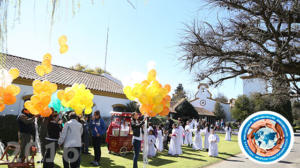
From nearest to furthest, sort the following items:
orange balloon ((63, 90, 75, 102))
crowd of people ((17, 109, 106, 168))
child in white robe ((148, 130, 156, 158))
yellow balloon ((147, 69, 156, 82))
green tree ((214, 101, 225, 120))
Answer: crowd of people ((17, 109, 106, 168)), yellow balloon ((147, 69, 156, 82)), orange balloon ((63, 90, 75, 102)), child in white robe ((148, 130, 156, 158)), green tree ((214, 101, 225, 120))

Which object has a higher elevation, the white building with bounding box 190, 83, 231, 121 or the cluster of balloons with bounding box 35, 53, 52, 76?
the white building with bounding box 190, 83, 231, 121

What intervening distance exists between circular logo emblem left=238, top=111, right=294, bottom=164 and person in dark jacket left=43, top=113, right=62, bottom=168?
5055mm

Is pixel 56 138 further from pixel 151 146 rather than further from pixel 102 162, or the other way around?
pixel 151 146

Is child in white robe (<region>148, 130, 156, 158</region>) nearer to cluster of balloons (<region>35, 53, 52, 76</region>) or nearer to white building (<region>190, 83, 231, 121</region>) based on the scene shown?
cluster of balloons (<region>35, 53, 52, 76</region>)

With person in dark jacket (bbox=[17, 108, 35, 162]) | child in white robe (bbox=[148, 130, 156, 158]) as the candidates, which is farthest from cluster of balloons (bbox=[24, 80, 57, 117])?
child in white robe (bbox=[148, 130, 156, 158])

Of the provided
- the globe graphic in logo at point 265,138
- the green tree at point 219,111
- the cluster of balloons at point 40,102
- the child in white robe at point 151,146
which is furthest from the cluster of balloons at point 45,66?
the green tree at point 219,111

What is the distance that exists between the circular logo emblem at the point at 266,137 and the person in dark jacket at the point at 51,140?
16.6 feet

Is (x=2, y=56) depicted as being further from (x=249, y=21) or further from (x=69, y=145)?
(x=69, y=145)

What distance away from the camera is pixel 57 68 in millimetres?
20797

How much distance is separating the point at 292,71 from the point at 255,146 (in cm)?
146

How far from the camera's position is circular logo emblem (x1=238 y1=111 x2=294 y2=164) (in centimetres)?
385

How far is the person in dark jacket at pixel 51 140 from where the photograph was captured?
638cm

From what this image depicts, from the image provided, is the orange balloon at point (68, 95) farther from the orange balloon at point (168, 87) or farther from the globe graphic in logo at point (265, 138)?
the globe graphic in logo at point (265, 138)

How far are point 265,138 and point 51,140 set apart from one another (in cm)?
553
